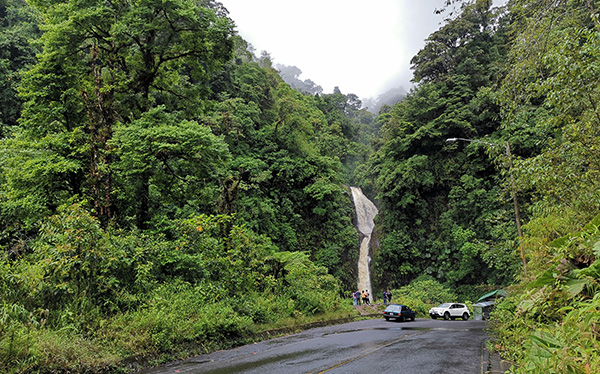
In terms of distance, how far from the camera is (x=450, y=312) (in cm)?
2619

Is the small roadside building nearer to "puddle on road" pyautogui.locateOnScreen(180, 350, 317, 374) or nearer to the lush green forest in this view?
the lush green forest

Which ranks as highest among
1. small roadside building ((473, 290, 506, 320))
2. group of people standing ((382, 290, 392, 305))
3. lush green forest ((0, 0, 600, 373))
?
lush green forest ((0, 0, 600, 373))

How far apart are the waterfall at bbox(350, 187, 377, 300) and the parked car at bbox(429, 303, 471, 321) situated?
10.5m

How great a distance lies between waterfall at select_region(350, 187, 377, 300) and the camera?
37.6 metres

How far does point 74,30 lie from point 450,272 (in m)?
31.6

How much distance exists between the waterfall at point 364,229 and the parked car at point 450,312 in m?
10.5

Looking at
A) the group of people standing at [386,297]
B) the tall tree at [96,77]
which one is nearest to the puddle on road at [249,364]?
the tall tree at [96,77]

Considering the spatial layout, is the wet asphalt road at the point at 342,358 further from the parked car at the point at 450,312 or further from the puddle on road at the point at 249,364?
the parked car at the point at 450,312

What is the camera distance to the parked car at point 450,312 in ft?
85.8

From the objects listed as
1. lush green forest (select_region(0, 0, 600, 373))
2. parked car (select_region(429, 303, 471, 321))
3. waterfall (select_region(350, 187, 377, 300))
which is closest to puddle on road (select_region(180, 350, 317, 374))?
lush green forest (select_region(0, 0, 600, 373))

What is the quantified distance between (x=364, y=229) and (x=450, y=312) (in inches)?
754

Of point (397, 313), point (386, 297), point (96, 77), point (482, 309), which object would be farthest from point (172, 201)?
point (482, 309)

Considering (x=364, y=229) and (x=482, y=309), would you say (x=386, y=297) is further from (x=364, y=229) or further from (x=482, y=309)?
(x=364, y=229)

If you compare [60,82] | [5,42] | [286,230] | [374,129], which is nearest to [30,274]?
[60,82]
